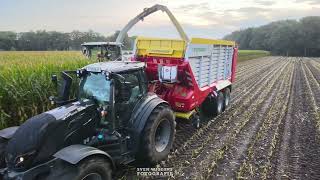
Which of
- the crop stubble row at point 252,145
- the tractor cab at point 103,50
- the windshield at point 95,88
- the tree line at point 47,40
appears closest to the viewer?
the windshield at point 95,88

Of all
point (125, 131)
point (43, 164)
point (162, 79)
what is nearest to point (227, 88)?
point (162, 79)

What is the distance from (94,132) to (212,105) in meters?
5.22

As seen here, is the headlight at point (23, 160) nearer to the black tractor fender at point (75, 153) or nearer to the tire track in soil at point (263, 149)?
the black tractor fender at point (75, 153)

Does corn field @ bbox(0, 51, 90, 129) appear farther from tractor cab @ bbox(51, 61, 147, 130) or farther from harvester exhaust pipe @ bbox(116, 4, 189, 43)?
harvester exhaust pipe @ bbox(116, 4, 189, 43)

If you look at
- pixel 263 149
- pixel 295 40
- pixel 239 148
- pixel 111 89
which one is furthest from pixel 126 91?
pixel 295 40

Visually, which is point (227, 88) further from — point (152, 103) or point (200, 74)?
point (152, 103)

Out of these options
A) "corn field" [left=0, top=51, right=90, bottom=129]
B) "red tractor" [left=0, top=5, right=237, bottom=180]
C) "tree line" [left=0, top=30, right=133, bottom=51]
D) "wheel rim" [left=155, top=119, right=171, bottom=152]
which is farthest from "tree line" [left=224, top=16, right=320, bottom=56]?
"wheel rim" [left=155, top=119, right=171, bottom=152]

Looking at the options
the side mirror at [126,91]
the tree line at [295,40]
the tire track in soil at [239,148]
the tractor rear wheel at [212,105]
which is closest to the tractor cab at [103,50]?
the tractor rear wheel at [212,105]

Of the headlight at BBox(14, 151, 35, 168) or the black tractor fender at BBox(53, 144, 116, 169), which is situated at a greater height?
the black tractor fender at BBox(53, 144, 116, 169)

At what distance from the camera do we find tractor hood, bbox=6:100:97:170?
4340 mm

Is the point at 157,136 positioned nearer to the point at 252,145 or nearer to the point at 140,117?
the point at 140,117

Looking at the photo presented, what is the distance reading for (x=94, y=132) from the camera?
5219 mm

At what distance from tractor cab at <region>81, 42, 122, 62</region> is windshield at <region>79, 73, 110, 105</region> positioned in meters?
7.01

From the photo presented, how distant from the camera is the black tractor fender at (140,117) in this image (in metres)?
5.51
